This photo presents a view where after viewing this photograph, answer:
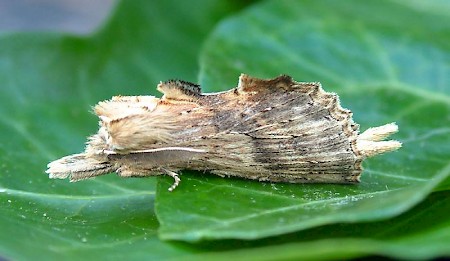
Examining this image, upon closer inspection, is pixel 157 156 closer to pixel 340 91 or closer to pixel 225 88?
pixel 225 88

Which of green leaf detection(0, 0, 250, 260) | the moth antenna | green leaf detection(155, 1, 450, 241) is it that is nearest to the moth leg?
green leaf detection(155, 1, 450, 241)

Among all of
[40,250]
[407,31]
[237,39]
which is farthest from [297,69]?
[40,250]

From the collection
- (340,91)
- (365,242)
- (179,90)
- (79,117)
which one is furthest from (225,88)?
(365,242)

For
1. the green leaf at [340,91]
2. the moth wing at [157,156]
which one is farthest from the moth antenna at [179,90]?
the green leaf at [340,91]

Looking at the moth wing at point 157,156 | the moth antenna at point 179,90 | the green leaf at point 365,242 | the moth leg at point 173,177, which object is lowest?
the green leaf at point 365,242

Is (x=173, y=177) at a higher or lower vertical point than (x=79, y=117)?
lower

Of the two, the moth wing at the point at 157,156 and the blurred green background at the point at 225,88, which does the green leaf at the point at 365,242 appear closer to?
the blurred green background at the point at 225,88

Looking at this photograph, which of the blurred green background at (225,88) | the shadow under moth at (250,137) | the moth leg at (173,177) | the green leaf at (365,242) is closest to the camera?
the green leaf at (365,242)
